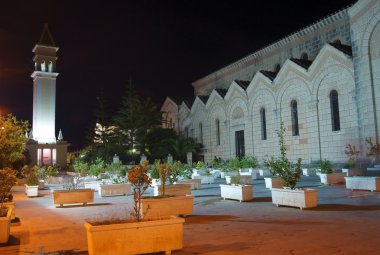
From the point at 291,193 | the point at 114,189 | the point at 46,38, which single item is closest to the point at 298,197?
the point at 291,193

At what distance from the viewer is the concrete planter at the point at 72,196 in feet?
40.4

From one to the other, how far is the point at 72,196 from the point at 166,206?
461 cm

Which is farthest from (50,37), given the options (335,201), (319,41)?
(335,201)

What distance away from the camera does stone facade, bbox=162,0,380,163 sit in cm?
1991

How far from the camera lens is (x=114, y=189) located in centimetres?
1575

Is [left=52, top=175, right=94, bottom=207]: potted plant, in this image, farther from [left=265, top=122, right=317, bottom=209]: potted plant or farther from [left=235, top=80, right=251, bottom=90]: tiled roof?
[left=235, top=80, right=251, bottom=90]: tiled roof

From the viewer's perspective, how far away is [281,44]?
30391 millimetres

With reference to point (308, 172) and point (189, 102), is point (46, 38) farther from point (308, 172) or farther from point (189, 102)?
point (308, 172)

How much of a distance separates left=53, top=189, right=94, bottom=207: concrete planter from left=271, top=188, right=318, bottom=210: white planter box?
6315 millimetres

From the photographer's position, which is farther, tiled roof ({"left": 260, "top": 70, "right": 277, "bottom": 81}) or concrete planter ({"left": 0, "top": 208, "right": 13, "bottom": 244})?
tiled roof ({"left": 260, "top": 70, "right": 277, "bottom": 81})

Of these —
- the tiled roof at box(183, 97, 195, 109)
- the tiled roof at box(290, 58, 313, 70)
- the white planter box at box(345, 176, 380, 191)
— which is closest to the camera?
the white planter box at box(345, 176, 380, 191)

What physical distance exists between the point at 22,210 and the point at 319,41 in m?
22.7

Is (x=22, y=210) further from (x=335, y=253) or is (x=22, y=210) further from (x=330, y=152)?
(x=330, y=152)

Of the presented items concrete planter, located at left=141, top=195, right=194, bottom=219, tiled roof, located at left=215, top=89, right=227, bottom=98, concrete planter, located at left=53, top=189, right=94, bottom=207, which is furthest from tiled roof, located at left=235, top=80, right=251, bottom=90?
concrete planter, located at left=141, top=195, right=194, bottom=219
